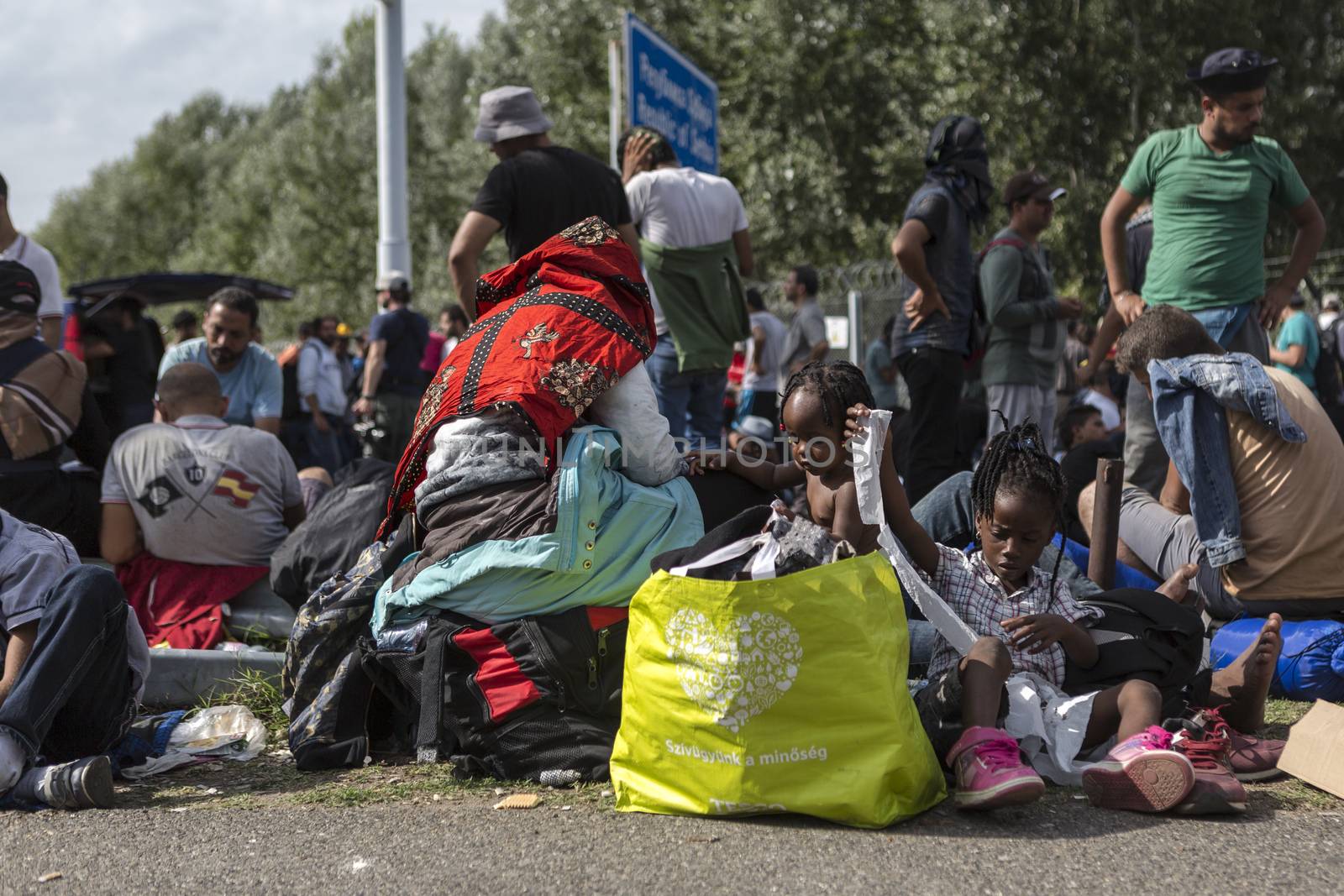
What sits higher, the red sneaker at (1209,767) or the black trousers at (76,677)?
the black trousers at (76,677)

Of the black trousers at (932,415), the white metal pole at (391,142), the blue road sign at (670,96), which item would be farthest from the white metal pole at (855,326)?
the black trousers at (932,415)

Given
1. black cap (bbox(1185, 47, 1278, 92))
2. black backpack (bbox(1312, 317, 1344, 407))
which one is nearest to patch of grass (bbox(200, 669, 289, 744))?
black cap (bbox(1185, 47, 1278, 92))

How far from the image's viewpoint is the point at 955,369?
244 inches

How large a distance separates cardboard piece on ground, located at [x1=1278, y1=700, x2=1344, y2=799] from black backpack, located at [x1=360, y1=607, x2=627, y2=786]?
1.76 m

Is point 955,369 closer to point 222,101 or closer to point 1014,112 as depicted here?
point 1014,112

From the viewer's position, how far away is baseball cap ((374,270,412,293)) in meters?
10.4

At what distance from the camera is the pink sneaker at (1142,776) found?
125 inches

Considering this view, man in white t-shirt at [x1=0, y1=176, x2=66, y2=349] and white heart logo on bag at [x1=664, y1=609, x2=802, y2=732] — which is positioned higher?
man in white t-shirt at [x1=0, y1=176, x2=66, y2=349]

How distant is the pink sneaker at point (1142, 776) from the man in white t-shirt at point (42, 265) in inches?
179

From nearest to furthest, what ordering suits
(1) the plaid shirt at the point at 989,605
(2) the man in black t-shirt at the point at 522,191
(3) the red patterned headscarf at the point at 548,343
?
(1) the plaid shirt at the point at 989,605
(3) the red patterned headscarf at the point at 548,343
(2) the man in black t-shirt at the point at 522,191

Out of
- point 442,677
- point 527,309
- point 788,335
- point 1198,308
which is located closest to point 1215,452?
point 1198,308

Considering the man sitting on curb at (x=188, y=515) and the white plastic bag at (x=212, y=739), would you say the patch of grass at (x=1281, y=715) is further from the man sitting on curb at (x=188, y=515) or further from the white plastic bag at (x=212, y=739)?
the man sitting on curb at (x=188, y=515)

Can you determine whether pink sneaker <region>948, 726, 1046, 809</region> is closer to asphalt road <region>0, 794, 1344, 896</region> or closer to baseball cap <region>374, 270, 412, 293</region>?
asphalt road <region>0, 794, 1344, 896</region>

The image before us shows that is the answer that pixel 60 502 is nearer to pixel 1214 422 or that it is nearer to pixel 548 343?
pixel 548 343
